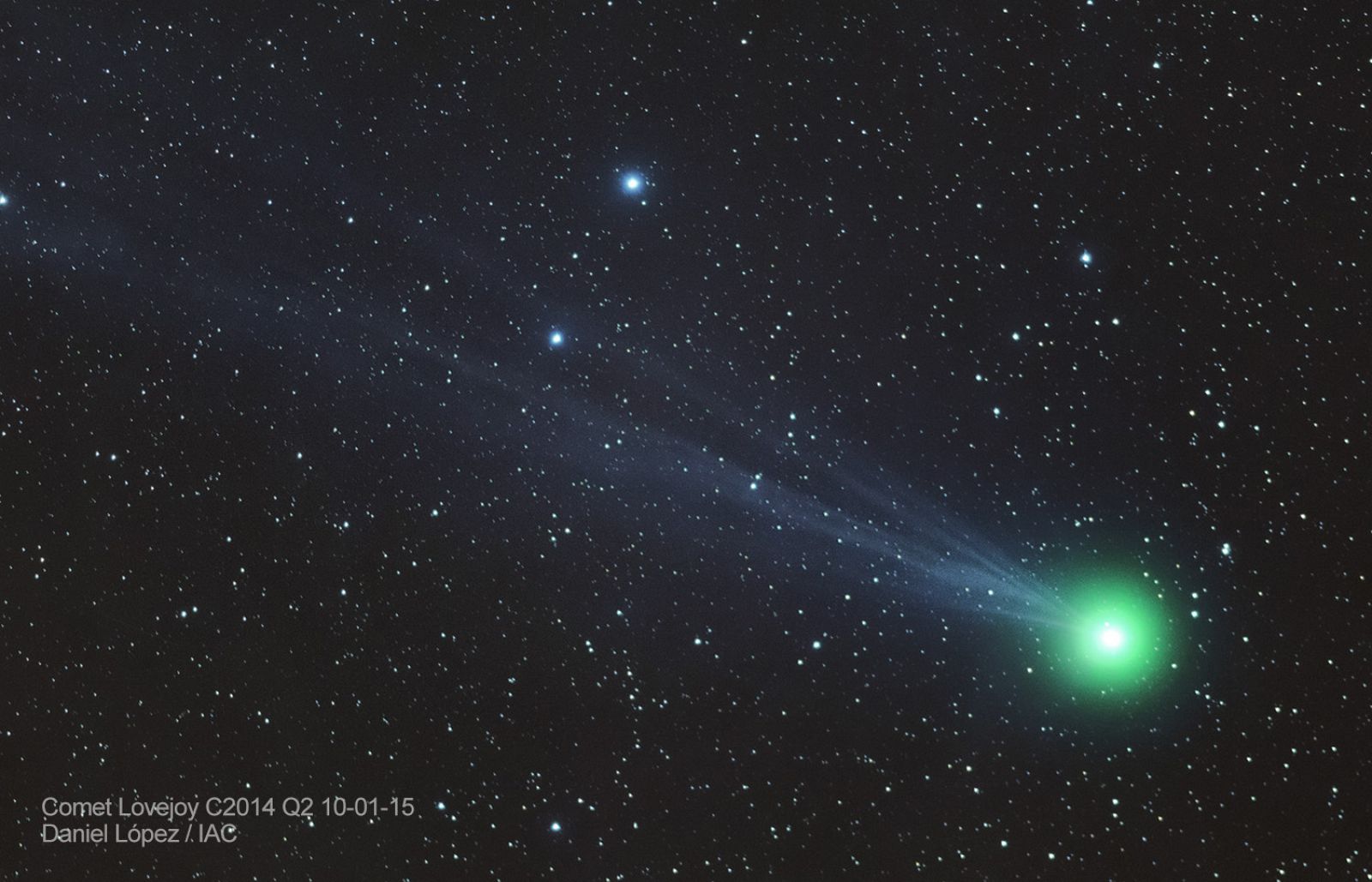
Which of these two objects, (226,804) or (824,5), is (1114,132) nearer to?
(824,5)

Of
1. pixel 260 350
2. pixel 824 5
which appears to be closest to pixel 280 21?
pixel 260 350

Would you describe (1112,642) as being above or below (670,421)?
below

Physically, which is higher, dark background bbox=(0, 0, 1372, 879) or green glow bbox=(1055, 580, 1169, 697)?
dark background bbox=(0, 0, 1372, 879)

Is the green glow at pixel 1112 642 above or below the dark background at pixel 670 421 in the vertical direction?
below
